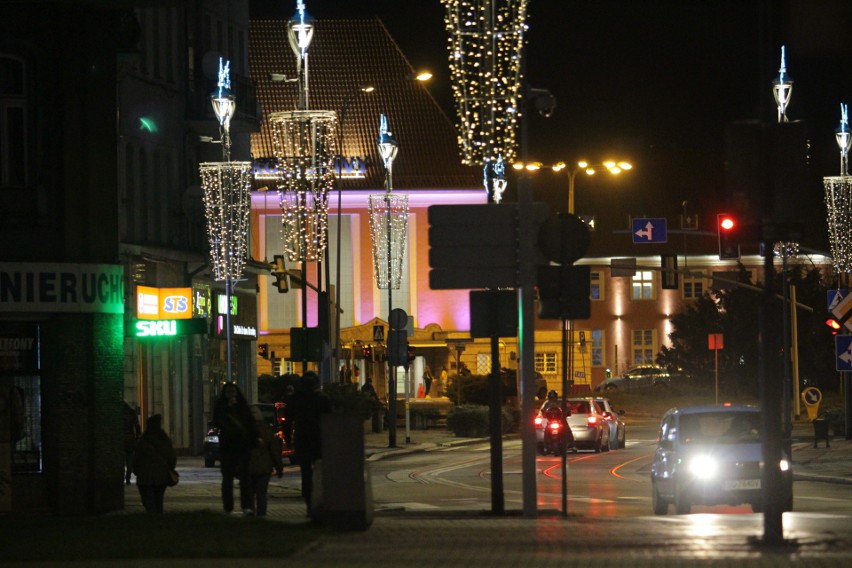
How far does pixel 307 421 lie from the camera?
67.0ft

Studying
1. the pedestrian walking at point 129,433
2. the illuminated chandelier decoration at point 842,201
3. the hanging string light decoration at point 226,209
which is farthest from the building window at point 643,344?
the pedestrian walking at point 129,433

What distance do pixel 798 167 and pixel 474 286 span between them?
536 centimetres

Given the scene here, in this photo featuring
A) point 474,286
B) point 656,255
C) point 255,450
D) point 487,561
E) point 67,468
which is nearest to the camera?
point 487,561

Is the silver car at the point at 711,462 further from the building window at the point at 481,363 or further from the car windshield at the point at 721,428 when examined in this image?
the building window at the point at 481,363

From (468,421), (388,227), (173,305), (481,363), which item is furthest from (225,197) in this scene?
(481,363)

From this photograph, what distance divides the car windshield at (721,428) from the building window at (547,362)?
70039 mm

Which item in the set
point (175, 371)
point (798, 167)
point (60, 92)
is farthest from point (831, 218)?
point (798, 167)

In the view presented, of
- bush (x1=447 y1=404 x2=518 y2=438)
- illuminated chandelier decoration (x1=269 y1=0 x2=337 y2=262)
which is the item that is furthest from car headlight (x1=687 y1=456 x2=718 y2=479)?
bush (x1=447 y1=404 x2=518 y2=438)

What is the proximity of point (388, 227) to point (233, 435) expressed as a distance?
30689 mm

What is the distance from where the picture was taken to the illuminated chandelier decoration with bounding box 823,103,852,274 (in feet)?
148

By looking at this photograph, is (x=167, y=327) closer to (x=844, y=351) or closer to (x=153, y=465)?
(x=844, y=351)

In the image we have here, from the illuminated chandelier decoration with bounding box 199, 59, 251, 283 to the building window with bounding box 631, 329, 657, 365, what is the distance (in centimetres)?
6526

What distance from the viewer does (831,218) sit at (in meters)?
46.5

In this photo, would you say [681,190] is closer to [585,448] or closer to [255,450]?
[585,448]
